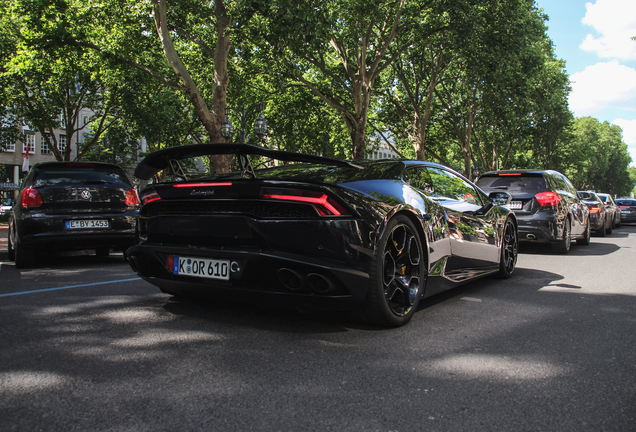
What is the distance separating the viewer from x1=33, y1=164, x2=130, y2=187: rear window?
25.8 ft

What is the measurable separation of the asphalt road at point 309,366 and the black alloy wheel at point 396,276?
14cm

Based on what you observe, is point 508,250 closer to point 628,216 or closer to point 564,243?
point 564,243

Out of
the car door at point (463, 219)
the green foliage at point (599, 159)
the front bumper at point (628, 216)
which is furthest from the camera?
the green foliage at point (599, 159)

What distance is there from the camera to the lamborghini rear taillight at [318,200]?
3.69 meters

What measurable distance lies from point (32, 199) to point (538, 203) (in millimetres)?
8003

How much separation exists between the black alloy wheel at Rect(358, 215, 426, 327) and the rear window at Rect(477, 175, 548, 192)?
20.9 feet

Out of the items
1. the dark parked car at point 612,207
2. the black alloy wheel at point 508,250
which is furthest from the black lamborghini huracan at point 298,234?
the dark parked car at point 612,207

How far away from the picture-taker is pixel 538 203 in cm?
987

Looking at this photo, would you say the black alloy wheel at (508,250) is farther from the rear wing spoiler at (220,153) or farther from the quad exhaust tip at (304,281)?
the quad exhaust tip at (304,281)

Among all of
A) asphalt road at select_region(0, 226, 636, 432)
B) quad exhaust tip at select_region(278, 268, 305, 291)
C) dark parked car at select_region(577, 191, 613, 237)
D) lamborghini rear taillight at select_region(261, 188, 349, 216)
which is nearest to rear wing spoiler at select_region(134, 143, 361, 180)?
lamborghini rear taillight at select_region(261, 188, 349, 216)

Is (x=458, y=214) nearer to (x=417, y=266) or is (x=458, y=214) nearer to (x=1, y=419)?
(x=417, y=266)

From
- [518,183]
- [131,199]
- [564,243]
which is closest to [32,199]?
[131,199]

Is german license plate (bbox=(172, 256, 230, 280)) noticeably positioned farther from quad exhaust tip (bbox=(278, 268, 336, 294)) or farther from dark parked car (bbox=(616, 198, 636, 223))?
dark parked car (bbox=(616, 198, 636, 223))

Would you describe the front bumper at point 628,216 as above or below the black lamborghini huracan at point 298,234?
below
